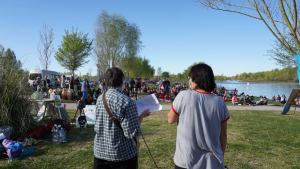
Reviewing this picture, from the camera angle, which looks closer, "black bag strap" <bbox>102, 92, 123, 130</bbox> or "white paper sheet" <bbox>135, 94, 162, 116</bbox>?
"black bag strap" <bbox>102, 92, 123, 130</bbox>

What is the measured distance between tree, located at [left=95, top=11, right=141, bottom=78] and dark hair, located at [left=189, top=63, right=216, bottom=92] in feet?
158

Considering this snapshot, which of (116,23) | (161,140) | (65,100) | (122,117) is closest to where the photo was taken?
(122,117)

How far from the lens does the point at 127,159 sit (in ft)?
10.6

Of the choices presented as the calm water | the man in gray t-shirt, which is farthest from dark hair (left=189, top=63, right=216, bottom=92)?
the calm water

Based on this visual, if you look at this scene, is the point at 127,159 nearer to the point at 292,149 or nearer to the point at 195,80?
the point at 195,80

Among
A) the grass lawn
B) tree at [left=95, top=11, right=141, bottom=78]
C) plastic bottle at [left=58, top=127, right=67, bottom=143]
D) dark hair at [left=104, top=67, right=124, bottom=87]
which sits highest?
tree at [left=95, top=11, right=141, bottom=78]

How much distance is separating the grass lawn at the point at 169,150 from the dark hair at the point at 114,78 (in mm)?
2978

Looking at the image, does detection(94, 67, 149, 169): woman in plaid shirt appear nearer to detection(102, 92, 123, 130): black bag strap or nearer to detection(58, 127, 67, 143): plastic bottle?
detection(102, 92, 123, 130): black bag strap

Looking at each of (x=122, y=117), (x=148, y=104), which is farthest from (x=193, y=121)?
(x=148, y=104)

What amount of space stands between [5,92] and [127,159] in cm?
528

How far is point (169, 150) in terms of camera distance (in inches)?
271

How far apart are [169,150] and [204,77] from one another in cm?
436

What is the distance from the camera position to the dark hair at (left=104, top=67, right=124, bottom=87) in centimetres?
314

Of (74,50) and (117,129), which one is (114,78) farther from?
(74,50)
